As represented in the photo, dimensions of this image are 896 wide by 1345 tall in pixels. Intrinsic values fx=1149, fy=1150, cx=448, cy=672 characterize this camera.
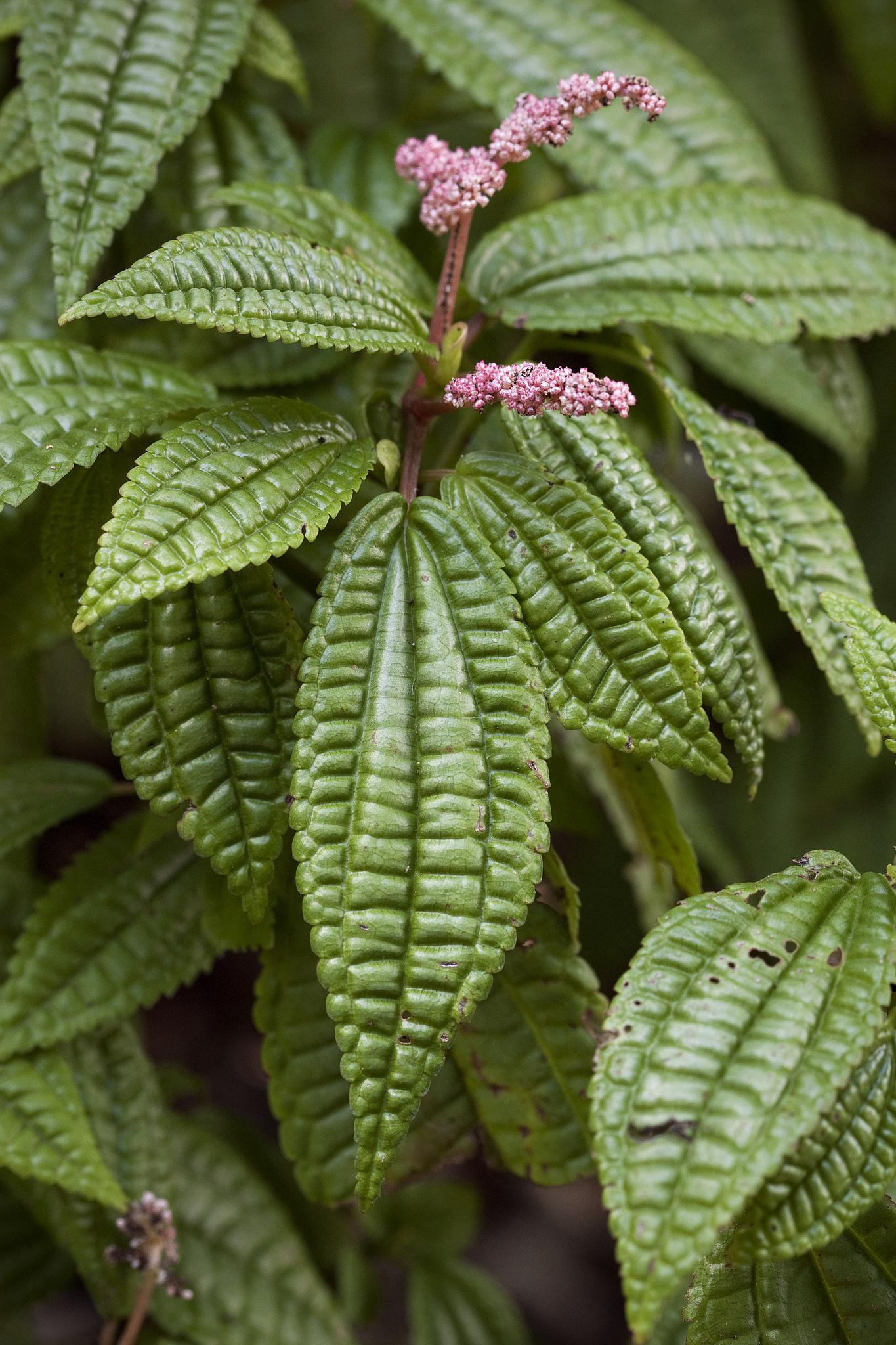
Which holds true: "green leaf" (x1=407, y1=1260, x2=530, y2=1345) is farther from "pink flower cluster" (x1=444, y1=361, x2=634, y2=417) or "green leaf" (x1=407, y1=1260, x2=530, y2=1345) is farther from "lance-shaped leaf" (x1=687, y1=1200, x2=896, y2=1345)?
"pink flower cluster" (x1=444, y1=361, x2=634, y2=417)

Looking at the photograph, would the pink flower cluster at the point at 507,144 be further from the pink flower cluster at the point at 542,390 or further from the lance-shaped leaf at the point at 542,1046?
the lance-shaped leaf at the point at 542,1046

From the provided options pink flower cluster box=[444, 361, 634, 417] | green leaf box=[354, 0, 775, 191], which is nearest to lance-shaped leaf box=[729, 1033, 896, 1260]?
pink flower cluster box=[444, 361, 634, 417]

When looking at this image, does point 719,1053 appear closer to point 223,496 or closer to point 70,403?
point 223,496

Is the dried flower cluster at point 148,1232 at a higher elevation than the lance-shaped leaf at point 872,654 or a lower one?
lower

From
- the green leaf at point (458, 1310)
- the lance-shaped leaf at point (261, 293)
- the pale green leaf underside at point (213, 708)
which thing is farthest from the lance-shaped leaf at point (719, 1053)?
the green leaf at point (458, 1310)

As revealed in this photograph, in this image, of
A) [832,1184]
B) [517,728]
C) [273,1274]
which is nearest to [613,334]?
[517,728]

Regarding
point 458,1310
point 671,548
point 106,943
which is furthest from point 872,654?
point 458,1310
